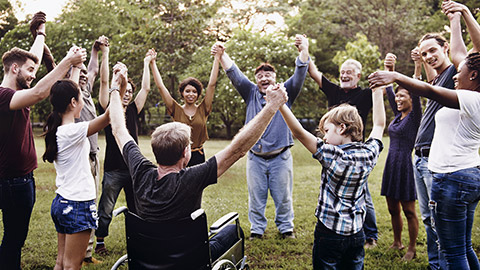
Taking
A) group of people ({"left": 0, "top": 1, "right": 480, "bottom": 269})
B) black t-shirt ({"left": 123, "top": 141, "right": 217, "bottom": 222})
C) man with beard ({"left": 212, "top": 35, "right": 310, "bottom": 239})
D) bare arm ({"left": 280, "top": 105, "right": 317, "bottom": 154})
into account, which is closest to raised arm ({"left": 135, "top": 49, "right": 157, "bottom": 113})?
group of people ({"left": 0, "top": 1, "right": 480, "bottom": 269})

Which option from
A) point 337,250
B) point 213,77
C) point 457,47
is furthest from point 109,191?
point 457,47

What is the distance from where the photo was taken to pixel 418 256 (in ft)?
13.3

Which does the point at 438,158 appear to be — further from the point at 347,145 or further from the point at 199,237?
the point at 199,237

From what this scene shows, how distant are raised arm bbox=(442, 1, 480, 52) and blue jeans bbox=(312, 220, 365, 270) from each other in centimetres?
170

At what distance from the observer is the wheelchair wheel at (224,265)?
93.5 inches

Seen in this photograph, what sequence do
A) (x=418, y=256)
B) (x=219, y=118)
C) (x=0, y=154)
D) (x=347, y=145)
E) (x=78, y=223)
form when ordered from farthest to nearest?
(x=219, y=118) < (x=418, y=256) < (x=0, y=154) < (x=78, y=223) < (x=347, y=145)

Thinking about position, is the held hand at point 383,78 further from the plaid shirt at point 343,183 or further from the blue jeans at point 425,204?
the blue jeans at point 425,204

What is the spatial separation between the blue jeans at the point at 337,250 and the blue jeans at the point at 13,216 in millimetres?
2239

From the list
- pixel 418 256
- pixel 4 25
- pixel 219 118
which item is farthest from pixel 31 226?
pixel 4 25

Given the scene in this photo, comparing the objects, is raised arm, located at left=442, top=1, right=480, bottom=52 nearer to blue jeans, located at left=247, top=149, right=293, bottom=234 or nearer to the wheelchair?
the wheelchair

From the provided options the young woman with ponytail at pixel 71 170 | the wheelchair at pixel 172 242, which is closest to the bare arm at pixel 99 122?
the young woman with ponytail at pixel 71 170

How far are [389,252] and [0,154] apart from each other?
3.89m

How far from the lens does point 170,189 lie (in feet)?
7.28

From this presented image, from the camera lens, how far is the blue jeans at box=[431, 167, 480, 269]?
2.57 meters
